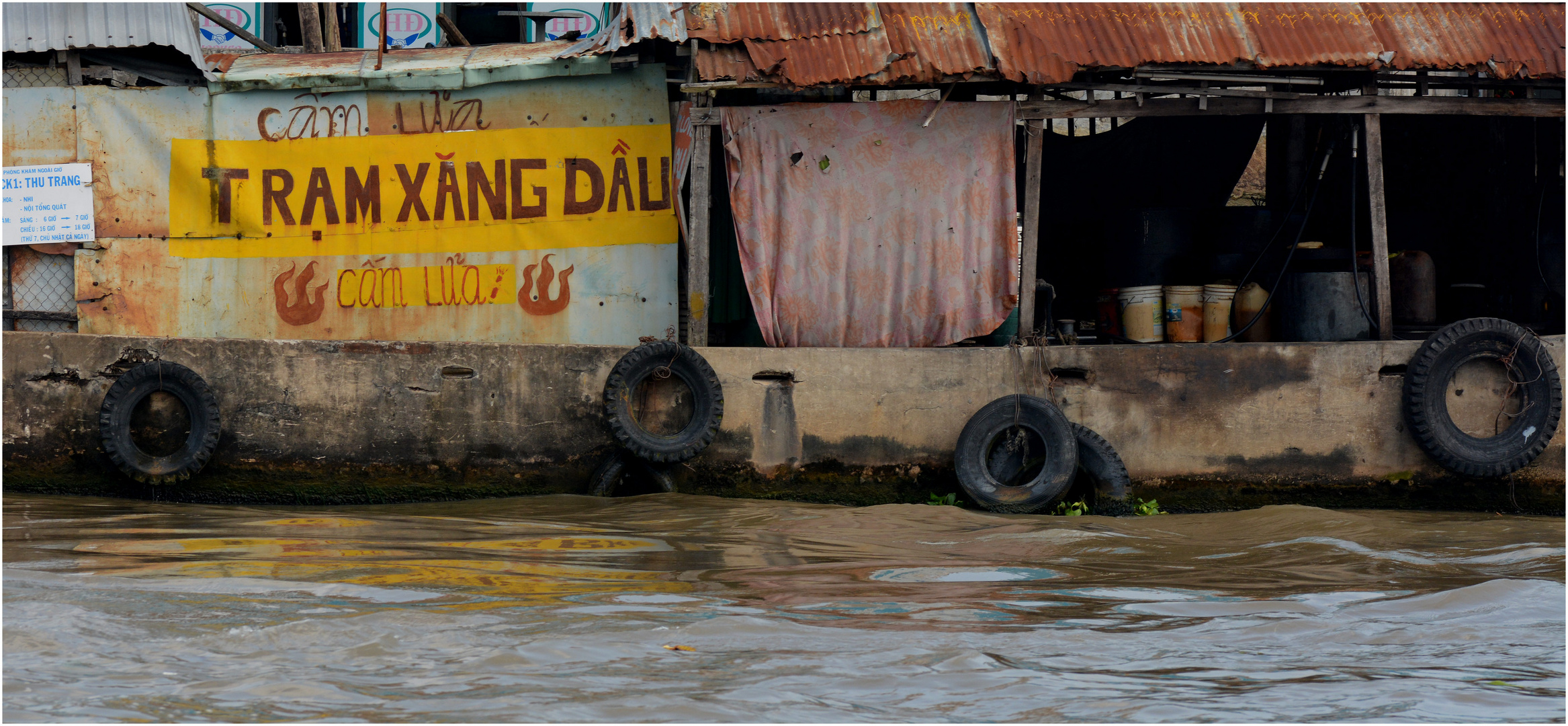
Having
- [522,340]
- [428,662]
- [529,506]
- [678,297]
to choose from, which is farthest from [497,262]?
[428,662]

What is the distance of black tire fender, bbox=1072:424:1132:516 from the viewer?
7.07 metres

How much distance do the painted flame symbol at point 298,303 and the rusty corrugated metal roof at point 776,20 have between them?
3.08 metres

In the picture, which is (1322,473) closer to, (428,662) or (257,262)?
(428,662)

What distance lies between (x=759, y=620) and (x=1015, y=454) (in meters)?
3.72

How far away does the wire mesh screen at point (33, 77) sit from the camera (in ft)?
25.3

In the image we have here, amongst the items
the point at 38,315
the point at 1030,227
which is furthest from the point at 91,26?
the point at 1030,227

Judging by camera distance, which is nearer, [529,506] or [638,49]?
[529,506]

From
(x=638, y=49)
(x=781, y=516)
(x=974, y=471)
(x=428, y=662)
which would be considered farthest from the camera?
(x=638, y=49)

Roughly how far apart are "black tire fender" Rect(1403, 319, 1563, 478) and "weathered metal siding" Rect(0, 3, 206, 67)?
810 centimetres

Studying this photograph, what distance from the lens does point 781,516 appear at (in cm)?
660

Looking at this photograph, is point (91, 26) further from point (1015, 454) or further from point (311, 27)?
point (1015, 454)

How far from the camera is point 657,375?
7270mm

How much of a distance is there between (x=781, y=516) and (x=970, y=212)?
8.00 feet

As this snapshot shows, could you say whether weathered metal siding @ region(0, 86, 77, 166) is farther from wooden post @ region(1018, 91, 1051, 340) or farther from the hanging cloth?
wooden post @ region(1018, 91, 1051, 340)
